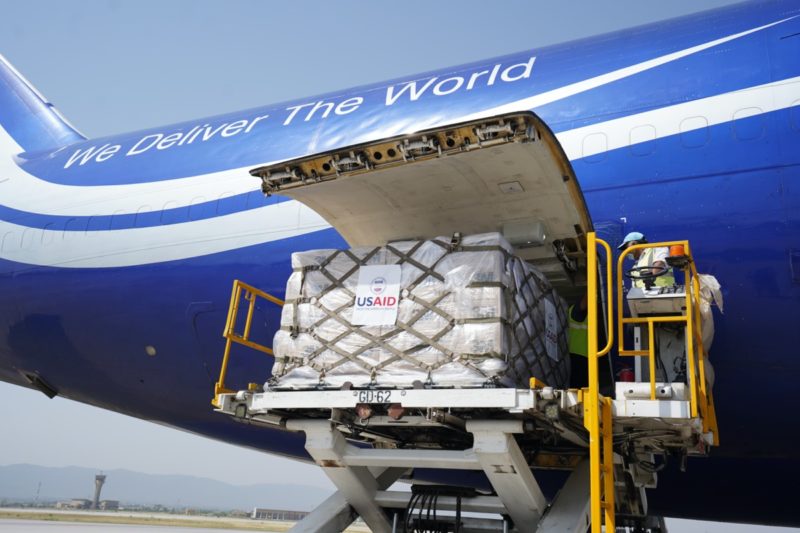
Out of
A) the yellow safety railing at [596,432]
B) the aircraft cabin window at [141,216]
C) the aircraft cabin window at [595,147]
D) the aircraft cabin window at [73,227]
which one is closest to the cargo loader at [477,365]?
the yellow safety railing at [596,432]

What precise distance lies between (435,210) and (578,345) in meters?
1.48

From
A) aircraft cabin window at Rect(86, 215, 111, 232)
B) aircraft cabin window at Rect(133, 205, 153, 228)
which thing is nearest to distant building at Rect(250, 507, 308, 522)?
aircraft cabin window at Rect(86, 215, 111, 232)

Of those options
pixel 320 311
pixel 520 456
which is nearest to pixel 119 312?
pixel 320 311

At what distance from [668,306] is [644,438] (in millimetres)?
856

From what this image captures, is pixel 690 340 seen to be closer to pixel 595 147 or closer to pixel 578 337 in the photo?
pixel 578 337

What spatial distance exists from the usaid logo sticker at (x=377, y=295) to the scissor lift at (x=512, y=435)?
54 cm

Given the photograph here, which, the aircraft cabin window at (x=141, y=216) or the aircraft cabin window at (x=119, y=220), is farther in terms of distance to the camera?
the aircraft cabin window at (x=119, y=220)

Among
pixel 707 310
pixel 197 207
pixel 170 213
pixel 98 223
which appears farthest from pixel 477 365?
pixel 98 223

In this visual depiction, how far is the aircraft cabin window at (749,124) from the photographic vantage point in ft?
19.7

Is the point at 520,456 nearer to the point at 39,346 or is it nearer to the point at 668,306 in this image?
the point at 668,306

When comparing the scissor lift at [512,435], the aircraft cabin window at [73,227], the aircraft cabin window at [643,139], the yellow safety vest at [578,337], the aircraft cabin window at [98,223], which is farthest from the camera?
the aircraft cabin window at [73,227]

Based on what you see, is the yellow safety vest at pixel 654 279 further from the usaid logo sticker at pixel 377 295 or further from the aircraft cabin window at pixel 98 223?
→ the aircraft cabin window at pixel 98 223

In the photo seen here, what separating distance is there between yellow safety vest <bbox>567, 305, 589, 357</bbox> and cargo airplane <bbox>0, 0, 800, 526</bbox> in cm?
89

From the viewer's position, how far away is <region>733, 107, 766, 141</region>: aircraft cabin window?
602cm
